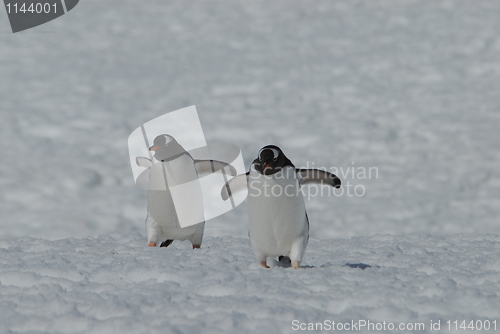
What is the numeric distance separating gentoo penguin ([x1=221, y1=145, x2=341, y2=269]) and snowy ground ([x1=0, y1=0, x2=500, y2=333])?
186 mm

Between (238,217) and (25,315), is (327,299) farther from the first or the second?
(238,217)

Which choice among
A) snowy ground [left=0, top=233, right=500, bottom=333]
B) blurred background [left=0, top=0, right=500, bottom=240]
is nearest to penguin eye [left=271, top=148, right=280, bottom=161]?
snowy ground [left=0, top=233, right=500, bottom=333]

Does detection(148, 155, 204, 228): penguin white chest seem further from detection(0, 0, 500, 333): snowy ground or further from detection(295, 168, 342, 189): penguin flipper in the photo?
detection(295, 168, 342, 189): penguin flipper

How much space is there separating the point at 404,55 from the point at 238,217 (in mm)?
Answer: 4606

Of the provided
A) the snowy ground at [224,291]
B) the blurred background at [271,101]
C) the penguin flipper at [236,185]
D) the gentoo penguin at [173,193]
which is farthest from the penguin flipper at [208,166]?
the blurred background at [271,101]

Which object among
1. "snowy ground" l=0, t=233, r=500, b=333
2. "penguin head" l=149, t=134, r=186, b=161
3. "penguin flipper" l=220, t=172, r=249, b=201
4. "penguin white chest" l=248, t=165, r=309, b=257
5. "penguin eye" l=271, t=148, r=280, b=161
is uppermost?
"penguin head" l=149, t=134, r=186, b=161

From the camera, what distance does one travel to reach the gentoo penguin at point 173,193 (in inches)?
124

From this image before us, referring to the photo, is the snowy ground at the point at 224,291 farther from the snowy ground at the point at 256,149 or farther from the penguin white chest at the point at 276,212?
→ the penguin white chest at the point at 276,212

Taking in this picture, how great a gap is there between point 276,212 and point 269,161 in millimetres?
286

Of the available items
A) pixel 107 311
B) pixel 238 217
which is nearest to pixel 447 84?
pixel 238 217

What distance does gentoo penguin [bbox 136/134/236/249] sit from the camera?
316 cm

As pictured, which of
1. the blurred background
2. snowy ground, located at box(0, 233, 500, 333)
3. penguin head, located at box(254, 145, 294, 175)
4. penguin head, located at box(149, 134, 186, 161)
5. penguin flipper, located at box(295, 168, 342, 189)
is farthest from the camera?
the blurred background

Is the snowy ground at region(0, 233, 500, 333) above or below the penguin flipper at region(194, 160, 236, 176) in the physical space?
below

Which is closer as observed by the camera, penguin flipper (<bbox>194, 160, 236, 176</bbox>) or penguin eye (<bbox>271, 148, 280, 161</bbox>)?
penguin eye (<bbox>271, 148, 280, 161</bbox>)
